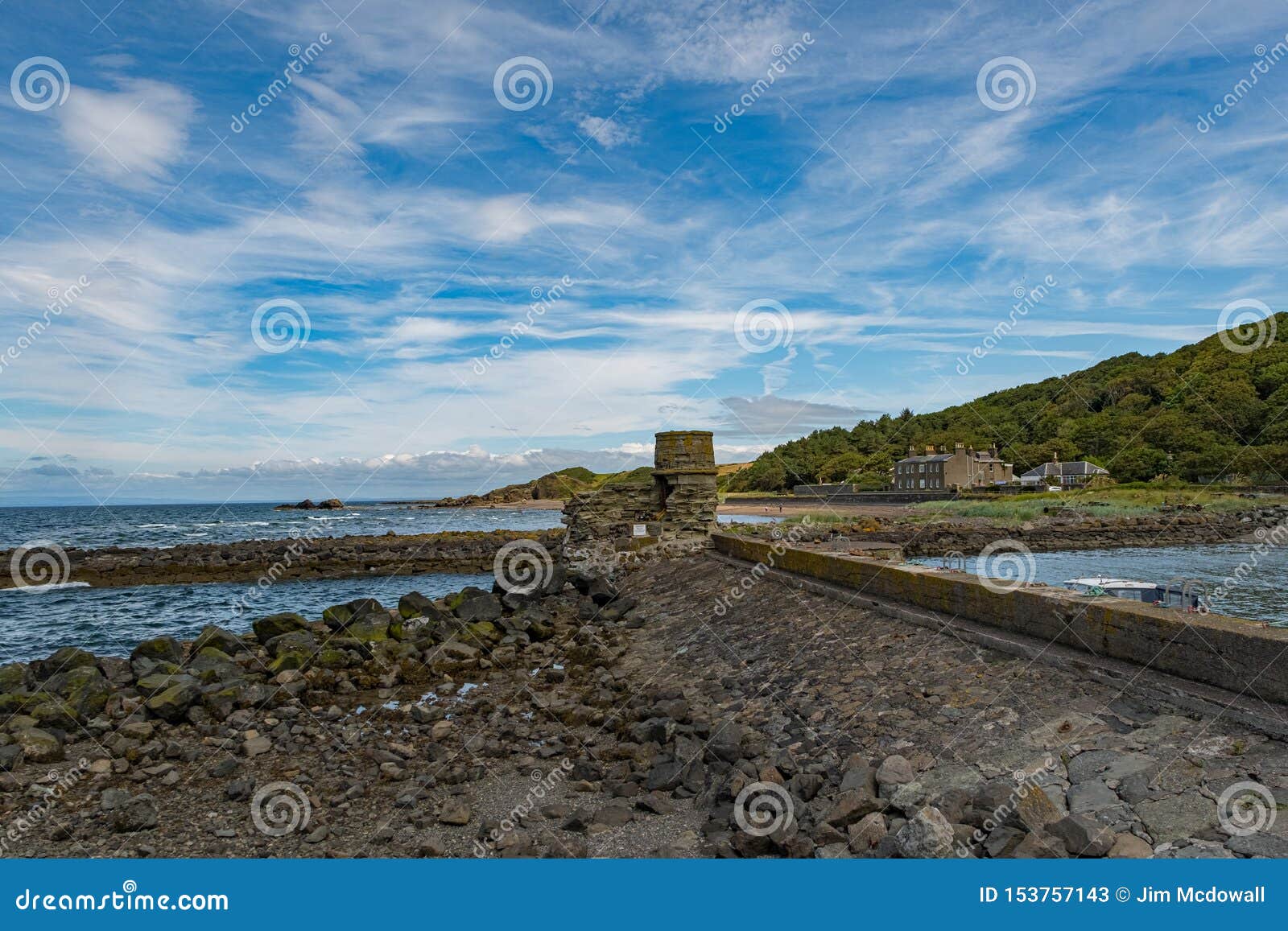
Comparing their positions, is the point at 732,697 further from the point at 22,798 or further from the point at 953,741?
the point at 22,798

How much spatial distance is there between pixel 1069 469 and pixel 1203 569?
50902 mm

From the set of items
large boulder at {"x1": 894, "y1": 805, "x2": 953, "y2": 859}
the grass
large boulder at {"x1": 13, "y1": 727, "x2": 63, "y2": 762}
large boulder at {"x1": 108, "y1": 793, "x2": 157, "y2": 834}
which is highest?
the grass

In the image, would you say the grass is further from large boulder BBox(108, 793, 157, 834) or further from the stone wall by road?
large boulder BBox(108, 793, 157, 834)

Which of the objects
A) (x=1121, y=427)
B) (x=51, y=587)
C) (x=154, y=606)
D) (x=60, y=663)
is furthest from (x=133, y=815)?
(x=1121, y=427)

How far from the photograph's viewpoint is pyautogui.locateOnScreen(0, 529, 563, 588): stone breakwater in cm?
3400

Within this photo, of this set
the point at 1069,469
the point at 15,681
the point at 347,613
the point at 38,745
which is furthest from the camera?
the point at 1069,469

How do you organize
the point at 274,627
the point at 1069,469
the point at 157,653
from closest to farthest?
the point at 157,653, the point at 274,627, the point at 1069,469

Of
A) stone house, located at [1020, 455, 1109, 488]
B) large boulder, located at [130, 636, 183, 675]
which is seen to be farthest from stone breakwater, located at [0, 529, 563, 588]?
stone house, located at [1020, 455, 1109, 488]

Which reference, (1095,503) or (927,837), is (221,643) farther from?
(1095,503)

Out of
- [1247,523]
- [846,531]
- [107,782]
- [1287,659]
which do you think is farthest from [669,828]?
[1247,523]

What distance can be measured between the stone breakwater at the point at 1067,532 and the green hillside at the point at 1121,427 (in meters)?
27.2

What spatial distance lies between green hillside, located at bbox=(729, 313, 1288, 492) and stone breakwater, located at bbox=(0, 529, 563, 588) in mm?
59519

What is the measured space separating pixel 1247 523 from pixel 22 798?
2109 inches

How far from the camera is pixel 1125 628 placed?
6.58m
